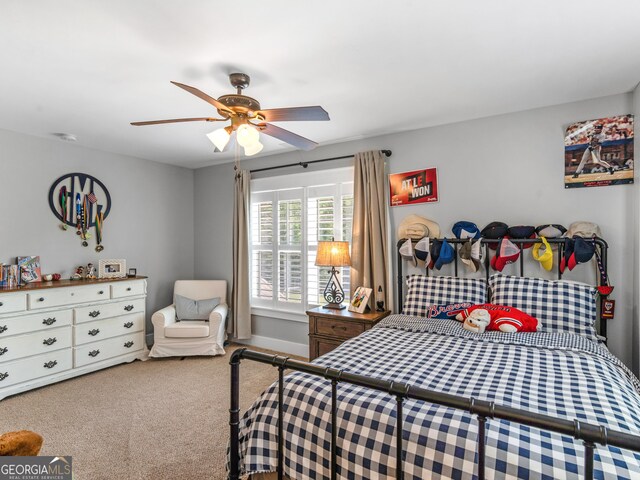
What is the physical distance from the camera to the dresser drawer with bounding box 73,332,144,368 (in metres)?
3.55

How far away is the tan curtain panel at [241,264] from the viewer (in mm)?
4453

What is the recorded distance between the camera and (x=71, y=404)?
2.94 meters

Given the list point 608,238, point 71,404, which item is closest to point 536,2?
point 608,238

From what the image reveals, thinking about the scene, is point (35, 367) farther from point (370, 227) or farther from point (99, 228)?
point (370, 227)

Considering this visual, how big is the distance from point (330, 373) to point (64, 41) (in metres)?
2.27

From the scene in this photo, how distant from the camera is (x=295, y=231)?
4.23 meters

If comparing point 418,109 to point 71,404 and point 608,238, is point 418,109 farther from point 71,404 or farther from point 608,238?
point 71,404

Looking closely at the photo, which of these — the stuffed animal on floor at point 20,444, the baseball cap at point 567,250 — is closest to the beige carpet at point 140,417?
the stuffed animal on floor at point 20,444

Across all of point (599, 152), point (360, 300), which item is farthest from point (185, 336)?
point (599, 152)

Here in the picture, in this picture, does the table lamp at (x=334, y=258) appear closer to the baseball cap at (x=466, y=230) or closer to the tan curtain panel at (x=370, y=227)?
the tan curtain panel at (x=370, y=227)

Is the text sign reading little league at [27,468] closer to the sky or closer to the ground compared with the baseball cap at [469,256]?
closer to the ground

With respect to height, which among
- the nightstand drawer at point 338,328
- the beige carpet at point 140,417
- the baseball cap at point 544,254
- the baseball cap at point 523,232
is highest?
the baseball cap at point 523,232

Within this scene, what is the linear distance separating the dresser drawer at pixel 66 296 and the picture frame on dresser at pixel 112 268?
297 millimetres

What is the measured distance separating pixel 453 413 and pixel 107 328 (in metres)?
3.84
